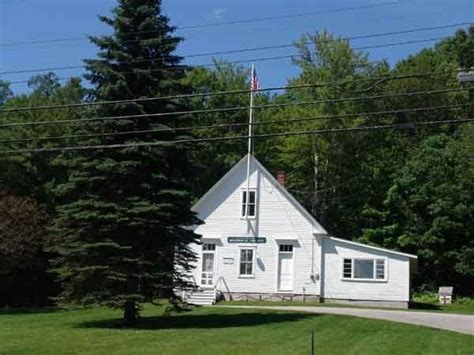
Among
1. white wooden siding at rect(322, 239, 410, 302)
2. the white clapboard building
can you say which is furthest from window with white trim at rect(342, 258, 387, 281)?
white wooden siding at rect(322, 239, 410, 302)

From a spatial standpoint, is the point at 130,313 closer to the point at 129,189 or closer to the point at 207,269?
the point at 129,189

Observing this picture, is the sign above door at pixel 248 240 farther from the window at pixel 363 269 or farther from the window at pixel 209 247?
the window at pixel 363 269

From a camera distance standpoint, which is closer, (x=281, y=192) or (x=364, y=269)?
(x=364, y=269)

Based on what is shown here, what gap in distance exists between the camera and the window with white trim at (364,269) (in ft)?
124

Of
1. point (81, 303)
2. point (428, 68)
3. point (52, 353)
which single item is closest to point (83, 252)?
point (81, 303)

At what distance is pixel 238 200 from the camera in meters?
39.5

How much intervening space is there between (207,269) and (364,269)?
8044 millimetres

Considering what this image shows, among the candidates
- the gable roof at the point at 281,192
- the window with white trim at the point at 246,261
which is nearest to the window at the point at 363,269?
the gable roof at the point at 281,192

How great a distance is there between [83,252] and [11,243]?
38.2ft

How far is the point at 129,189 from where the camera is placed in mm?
24188

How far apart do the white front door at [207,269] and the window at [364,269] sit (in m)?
6.76

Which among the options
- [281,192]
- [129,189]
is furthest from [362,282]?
[129,189]

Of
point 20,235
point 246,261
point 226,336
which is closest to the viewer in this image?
point 226,336

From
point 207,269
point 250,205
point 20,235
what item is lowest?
point 207,269
